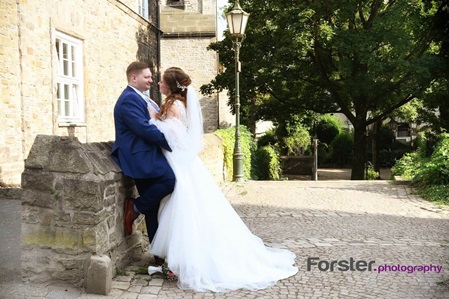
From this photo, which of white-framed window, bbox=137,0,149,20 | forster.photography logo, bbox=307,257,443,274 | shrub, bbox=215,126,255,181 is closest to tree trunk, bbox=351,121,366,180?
shrub, bbox=215,126,255,181

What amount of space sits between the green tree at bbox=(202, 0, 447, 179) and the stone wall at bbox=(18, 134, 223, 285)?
39.6 ft

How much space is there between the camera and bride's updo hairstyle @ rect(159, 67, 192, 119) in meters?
4.20

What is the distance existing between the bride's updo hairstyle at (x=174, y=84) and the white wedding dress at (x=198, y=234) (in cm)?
7

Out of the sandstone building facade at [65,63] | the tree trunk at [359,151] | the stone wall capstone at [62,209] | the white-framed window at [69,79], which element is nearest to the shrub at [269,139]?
the tree trunk at [359,151]

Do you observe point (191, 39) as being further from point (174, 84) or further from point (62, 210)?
point (62, 210)

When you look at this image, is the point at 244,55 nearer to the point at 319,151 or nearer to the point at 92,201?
the point at 319,151

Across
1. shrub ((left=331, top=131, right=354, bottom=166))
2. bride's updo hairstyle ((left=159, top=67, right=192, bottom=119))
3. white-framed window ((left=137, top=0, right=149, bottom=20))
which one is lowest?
shrub ((left=331, top=131, right=354, bottom=166))

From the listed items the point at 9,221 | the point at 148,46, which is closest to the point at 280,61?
the point at 148,46

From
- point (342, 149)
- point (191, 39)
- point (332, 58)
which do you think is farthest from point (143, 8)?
point (342, 149)

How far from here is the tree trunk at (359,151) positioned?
18.3 meters

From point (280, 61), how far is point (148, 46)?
4.96 meters

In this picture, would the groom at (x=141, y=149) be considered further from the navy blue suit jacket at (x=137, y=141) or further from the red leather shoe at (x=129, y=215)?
the red leather shoe at (x=129, y=215)

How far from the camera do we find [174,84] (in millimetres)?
4219

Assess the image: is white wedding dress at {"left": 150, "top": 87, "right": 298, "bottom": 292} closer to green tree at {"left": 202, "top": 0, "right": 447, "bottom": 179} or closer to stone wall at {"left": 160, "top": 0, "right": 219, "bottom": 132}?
green tree at {"left": 202, "top": 0, "right": 447, "bottom": 179}
